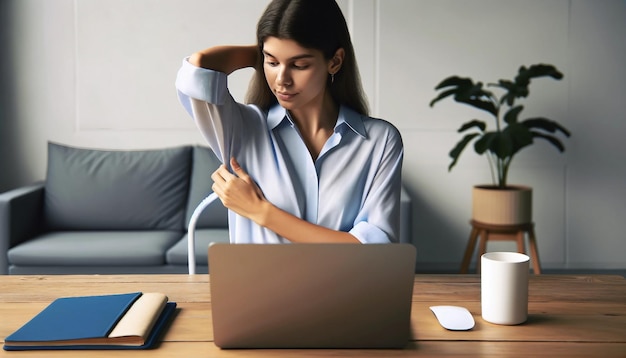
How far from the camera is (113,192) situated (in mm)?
3768

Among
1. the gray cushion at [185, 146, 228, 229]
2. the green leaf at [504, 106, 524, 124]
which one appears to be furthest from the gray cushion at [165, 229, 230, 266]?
the green leaf at [504, 106, 524, 124]

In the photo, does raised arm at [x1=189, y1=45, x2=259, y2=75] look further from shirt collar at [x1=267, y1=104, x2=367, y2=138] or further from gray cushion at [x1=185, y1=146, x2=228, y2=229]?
gray cushion at [x1=185, y1=146, x2=228, y2=229]

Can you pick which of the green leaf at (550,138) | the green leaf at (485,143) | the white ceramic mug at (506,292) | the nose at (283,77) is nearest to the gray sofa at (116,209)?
the green leaf at (485,143)

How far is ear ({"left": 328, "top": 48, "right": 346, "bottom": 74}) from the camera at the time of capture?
160cm

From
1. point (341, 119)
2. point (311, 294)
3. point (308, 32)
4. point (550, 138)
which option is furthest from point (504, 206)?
point (311, 294)

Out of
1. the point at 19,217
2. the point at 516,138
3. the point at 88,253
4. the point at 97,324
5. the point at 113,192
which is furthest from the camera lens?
the point at 113,192

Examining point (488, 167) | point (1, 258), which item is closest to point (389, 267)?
point (1, 258)

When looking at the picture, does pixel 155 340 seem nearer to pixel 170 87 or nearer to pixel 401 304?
pixel 401 304

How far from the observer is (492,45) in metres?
4.25

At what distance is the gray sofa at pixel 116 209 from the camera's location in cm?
336

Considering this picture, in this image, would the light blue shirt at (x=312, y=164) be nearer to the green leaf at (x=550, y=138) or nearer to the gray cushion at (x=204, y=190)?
the gray cushion at (x=204, y=190)

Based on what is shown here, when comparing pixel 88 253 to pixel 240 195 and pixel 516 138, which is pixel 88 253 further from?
pixel 516 138

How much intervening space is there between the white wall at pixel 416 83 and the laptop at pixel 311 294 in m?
3.26

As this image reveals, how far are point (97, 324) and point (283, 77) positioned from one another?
0.64m
